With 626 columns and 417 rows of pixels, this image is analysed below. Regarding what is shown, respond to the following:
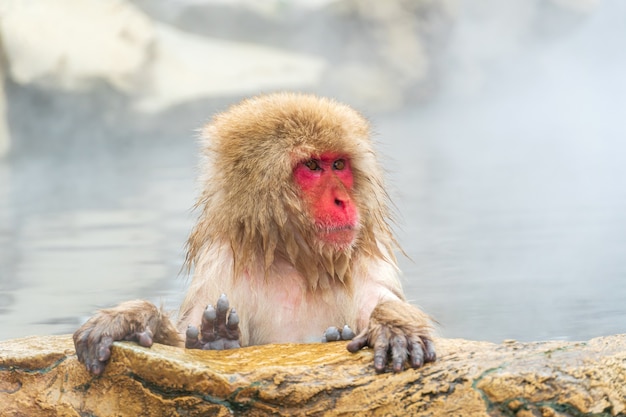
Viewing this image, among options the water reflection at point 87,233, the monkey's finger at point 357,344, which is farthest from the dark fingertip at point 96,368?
the water reflection at point 87,233

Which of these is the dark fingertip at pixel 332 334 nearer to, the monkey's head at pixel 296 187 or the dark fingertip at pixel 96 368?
the monkey's head at pixel 296 187

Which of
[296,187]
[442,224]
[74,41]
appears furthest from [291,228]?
[74,41]

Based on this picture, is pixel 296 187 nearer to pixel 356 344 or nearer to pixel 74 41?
pixel 356 344

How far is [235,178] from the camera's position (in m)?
3.69

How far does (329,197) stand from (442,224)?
15.0 ft

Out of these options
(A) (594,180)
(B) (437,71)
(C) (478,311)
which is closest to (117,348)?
(C) (478,311)

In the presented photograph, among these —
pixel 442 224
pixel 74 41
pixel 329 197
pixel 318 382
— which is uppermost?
pixel 74 41

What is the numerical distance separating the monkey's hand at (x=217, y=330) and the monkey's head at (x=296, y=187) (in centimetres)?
28

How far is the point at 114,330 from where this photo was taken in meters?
3.19

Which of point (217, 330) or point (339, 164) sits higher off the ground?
point (339, 164)

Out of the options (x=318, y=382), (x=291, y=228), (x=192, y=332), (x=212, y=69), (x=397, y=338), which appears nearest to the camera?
(x=318, y=382)

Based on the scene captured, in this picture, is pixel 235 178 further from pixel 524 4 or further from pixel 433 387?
pixel 524 4

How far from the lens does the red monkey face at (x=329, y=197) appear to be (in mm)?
3549

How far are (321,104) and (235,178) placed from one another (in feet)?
1.30
